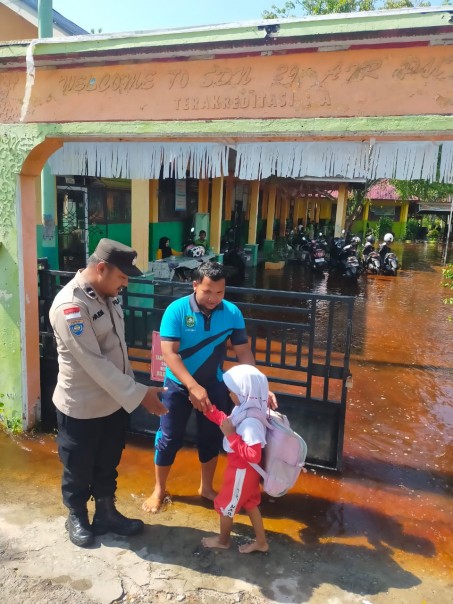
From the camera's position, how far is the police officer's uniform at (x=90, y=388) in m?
2.59

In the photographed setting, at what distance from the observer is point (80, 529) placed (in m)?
2.91

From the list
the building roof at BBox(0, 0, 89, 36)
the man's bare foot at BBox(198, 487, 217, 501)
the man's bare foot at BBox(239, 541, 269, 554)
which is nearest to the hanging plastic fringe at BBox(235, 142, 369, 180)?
the man's bare foot at BBox(198, 487, 217, 501)

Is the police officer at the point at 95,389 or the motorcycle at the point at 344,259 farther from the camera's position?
the motorcycle at the point at 344,259

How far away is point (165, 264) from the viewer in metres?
9.55

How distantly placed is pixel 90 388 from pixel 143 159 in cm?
212

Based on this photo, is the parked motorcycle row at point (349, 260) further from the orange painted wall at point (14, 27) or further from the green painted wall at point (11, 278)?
the green painted wall at point (11, 278)

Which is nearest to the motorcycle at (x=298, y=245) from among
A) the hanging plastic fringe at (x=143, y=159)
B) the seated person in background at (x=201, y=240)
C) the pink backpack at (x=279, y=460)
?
the seated person in background at (x=201, y=240)

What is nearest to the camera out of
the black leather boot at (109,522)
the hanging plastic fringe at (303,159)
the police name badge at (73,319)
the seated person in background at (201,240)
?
the police name badge at (73,319)

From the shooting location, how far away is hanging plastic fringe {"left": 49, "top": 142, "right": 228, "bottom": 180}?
386cm

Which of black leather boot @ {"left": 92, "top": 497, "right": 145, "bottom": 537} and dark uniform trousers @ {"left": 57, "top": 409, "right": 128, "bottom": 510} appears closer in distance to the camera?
dark uniform trousers @ {"left": 57, "top": 409, "right": 128, "bottom": 510}

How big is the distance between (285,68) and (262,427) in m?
2.40

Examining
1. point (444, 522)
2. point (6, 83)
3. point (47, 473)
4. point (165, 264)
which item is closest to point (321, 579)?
point (444, 522)

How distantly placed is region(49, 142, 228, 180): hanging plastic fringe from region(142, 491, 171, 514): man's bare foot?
2.47m

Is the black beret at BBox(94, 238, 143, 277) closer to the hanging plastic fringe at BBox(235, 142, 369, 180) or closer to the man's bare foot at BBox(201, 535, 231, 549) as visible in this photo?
Answer: the hanging plastic fringe at BBox(235, 142, 369, 180)
